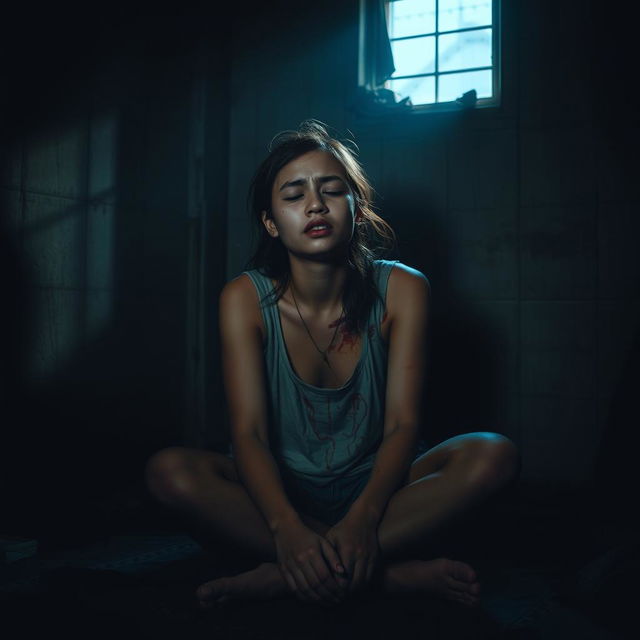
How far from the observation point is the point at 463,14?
2.89 m

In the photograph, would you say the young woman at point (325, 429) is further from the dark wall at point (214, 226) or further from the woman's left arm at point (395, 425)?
the dark wall at point (214, 226)

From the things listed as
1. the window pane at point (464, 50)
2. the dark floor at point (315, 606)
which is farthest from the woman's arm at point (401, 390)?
the window pane at point (464, 50)

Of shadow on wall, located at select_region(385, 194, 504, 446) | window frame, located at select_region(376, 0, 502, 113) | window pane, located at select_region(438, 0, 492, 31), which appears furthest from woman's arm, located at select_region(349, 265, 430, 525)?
window pane, located at select_region(438, 0, 492, 31)

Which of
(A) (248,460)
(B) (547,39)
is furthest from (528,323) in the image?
(A) (248,460)

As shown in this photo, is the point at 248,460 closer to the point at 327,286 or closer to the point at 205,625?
the point at 205,625

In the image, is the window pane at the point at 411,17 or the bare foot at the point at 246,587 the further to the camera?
the window pane at the point at 411,17

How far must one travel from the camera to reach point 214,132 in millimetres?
3240

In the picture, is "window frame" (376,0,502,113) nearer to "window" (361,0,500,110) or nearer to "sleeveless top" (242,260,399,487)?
"window" (361,0,500,110)

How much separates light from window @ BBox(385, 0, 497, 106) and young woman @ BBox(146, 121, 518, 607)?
119cm

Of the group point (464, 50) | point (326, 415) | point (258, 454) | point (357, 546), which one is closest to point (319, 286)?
point (326, 415)

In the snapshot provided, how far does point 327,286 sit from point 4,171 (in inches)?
51.3

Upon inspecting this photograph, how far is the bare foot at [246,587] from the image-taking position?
1.44 metres

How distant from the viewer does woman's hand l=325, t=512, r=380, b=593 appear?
1383mm

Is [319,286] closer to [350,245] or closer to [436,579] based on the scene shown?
[350,245]
